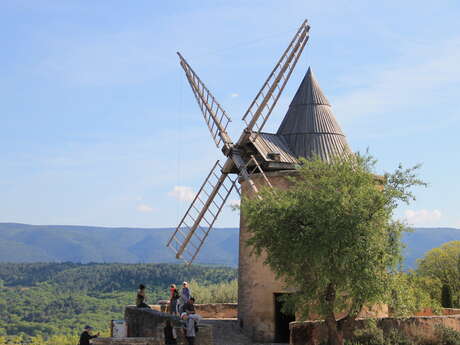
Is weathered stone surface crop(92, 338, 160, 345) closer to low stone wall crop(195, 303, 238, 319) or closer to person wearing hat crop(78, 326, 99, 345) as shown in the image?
person wearing hat crop(78, 326, 99, 345)

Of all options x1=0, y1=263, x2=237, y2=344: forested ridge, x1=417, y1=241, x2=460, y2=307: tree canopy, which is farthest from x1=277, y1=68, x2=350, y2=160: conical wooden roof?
x1=0, y1=263, x2=237, y2=344: forested ridge

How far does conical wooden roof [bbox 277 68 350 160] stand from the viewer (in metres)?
27.5

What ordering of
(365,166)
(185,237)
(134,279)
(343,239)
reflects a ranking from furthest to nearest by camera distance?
(134,279)
(185,237)
(365,166)
(343,239)

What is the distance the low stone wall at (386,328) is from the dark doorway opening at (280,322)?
315 cm

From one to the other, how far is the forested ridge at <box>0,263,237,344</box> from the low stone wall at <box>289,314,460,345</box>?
66.8m

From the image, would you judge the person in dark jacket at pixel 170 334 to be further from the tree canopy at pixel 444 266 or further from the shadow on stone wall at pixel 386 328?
the tree canopy at pixel 444 266

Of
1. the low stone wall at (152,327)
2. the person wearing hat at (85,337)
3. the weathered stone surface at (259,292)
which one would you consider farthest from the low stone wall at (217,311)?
the person wearing hat at (85,337)

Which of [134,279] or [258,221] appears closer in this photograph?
[258,221]

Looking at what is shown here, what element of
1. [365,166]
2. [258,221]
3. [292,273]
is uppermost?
[365,166]

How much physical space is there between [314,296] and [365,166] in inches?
176

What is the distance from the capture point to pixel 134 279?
163250 millimetres

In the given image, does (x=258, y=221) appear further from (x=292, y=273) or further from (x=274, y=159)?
(x=274, y=159)

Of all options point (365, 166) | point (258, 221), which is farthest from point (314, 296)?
point (365, 166)

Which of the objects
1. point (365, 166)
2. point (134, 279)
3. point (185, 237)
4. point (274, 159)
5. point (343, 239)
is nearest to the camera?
point (343, 239)
